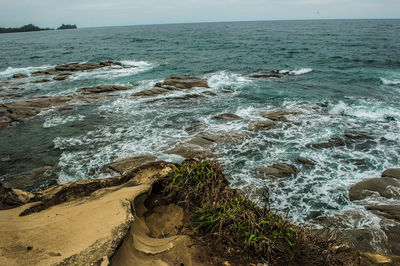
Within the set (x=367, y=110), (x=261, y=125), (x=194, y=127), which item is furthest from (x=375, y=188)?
(x=367, y=110)

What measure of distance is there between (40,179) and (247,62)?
2700 centimetres

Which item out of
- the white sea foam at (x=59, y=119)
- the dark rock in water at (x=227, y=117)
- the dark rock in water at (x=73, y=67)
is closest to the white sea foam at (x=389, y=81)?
the dark rock in water at (x=227, y=117)

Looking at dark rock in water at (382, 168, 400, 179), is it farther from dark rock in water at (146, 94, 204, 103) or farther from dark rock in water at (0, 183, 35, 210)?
dark rock in water at (146, 94, 204, 103)

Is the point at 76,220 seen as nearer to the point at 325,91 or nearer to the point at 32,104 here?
the point at 32,104

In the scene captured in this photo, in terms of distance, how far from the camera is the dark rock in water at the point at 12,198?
4.12m

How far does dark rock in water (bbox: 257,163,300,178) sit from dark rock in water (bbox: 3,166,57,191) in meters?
7.04

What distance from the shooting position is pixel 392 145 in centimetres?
1002

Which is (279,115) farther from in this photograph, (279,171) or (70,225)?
(70,225)

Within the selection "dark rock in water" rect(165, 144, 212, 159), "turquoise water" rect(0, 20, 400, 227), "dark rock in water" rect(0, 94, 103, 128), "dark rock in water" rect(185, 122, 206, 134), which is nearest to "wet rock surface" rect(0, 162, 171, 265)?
"turquoise water" rect(0, 20, 400, 227)

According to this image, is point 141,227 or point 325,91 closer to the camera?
point 141,227

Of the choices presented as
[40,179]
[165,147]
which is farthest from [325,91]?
[40,179]

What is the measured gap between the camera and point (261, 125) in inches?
468

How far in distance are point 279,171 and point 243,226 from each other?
5.16 meters

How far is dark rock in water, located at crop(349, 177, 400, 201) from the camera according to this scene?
7.03m
